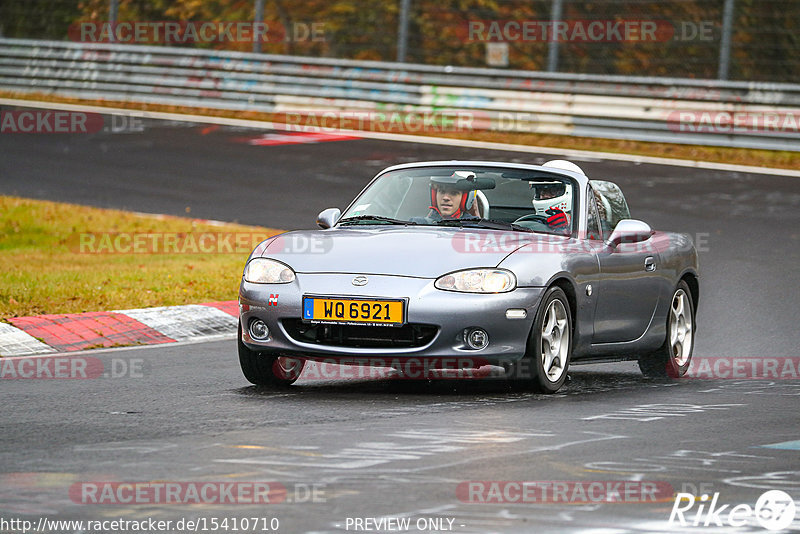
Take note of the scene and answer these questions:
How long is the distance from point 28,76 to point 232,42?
5.18 meters

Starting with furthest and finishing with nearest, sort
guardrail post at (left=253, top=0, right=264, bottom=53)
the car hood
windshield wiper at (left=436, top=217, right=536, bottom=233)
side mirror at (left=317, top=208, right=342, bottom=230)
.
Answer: guardrail post at (left=253, top=0, right=264, bottom=53) < side mirror at (left=317, top=208, right=342, bottom=230) < windshield wiper at (left=436, top=217, right=536, bottom=233) < the car hood

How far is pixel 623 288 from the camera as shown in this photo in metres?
9.71

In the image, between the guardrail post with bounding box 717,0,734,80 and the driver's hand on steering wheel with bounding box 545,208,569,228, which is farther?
the guardrail post with bounding box 717,0,734,80

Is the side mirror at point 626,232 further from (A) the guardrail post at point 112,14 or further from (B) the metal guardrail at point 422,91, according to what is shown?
(A) the guardrail post at point 112,14

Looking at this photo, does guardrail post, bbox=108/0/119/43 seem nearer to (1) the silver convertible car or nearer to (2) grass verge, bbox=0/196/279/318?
(2) grass verge, bbox=0/196/279/318

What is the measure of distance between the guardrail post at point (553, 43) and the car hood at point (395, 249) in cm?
1656

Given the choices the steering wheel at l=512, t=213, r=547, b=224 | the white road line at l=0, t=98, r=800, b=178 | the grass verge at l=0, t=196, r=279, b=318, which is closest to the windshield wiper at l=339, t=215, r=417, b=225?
the steering wheel at l=512, t=213, r=547, b=224

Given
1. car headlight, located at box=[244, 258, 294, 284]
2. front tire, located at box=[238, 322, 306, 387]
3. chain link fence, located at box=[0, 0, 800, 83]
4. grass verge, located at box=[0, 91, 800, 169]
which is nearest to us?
car headlight, located at box=[244, 258, 294, 284]

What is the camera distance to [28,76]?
30438mm

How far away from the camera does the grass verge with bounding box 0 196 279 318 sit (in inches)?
486

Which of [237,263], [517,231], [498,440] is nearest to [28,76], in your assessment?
[237,263]

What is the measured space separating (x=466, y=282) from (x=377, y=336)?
57 cm

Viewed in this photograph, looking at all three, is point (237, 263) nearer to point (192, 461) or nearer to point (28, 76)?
point (192, 461)

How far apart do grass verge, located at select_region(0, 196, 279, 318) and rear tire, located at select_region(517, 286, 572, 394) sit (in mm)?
4332
